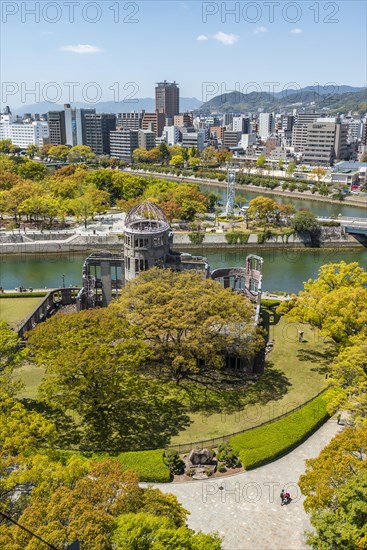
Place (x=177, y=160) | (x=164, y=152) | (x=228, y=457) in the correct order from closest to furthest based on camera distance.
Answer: (x=228, y=457), (x=177, y=160), (x=164, y=152)

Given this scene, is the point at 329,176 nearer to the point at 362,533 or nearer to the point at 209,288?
the point at 209,288

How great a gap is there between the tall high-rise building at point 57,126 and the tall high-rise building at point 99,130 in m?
10.3

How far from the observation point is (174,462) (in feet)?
85.3

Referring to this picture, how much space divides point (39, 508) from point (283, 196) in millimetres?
106792

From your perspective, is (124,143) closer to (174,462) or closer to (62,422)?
(62,422)

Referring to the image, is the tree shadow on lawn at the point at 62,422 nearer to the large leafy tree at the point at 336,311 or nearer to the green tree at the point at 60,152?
the large leafy tree at the point at 336,311

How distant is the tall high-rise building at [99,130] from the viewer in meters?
172

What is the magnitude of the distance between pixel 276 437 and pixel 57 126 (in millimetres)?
173041

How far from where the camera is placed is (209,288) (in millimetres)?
36719

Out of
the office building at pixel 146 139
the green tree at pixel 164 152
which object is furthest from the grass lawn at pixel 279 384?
the office building at pixel 146 139

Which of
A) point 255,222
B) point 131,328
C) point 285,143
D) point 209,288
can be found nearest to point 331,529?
point 131,328

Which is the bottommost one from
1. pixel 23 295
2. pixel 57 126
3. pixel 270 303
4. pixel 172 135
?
pixel 23 295

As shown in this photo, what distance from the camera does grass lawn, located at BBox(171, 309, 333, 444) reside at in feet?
97.8

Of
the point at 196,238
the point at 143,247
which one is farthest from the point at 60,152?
the point at 143,247
